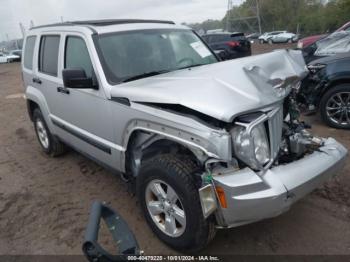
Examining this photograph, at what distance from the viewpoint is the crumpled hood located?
255 cm

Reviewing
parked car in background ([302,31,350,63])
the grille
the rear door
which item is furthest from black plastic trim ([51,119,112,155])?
parked car in background ([302,31,350,63])

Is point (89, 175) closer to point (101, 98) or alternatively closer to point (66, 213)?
point (66, 213)

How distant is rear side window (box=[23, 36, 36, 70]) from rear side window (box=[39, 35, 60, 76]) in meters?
0.40

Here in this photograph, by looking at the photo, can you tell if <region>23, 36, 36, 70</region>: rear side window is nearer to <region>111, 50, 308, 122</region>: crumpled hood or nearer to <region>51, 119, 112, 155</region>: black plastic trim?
<region>51, 119, 112, 155</region>: black plastic trim

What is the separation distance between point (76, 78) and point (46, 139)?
244cm

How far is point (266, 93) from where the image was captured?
277 cm

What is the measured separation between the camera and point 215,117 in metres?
2.46

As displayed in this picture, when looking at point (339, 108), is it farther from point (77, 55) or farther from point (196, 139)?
point (77, 55)

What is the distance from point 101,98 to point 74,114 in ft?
2.53

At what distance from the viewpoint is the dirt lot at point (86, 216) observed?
3118 mm

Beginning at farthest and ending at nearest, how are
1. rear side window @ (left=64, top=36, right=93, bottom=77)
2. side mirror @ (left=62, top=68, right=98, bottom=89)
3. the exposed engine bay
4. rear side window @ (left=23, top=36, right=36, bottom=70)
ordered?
rear side window @ (left=23, top=36, right=36, bottom=70) → rear side window @ (left=64, top=36, right=93, bottom=77) → side mirror @ (left=62, top=68, right=98, bottom=89) → the exposed engine bay

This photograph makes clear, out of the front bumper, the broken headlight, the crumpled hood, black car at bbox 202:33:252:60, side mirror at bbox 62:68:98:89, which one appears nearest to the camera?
the front bumper

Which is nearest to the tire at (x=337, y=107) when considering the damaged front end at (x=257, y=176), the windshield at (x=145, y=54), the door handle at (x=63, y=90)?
the windshield at (x=145, y=54)

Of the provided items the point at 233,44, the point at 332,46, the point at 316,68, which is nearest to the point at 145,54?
the point at 316,68
